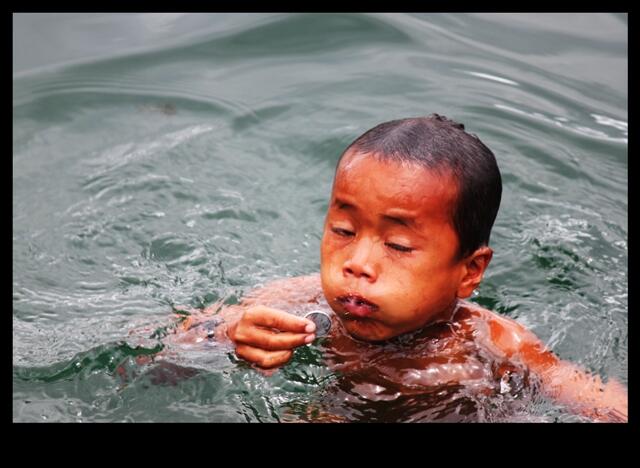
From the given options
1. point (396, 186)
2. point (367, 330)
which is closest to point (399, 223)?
point (396, 186)

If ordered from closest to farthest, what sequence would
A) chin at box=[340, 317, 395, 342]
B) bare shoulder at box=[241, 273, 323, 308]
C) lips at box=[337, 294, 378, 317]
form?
1. lips at box=[337, 294, 378, 317]
2. chin at box=[340, 317, 395, 342]
3. bare shoulder at box=[241, 273, 323, 308]

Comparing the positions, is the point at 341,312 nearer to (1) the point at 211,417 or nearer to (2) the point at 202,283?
(1) the point at 211,417

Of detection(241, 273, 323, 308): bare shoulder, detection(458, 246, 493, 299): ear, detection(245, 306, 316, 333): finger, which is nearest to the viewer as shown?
detection(245, 306, 316, 333): finger

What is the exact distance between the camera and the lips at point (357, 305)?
3.47m

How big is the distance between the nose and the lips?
0.08 metres

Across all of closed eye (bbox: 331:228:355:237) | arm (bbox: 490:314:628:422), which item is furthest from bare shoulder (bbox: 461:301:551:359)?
closed eye (bbox: 331:228:355:237)

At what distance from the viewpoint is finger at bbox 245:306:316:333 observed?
3.36m

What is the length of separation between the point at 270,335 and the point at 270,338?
0.04 feet

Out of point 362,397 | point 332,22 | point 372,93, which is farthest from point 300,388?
point 332,22

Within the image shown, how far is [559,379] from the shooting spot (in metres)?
4.01

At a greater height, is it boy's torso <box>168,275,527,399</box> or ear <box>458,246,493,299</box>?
ear <box>458,246,493,299</box>

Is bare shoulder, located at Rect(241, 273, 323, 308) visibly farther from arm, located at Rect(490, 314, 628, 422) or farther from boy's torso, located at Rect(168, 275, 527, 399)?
arm, located at Rect(490, 314, 628, 422)

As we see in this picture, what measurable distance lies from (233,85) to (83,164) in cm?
141

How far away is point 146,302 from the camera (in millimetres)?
4762
